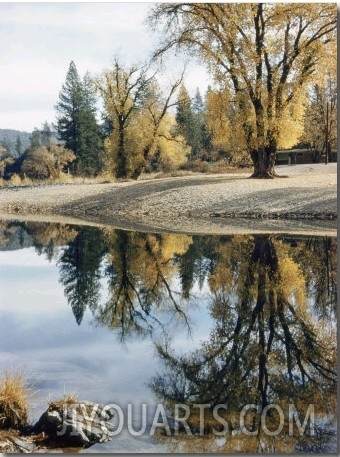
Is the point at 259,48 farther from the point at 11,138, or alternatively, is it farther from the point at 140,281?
the point at 140,281

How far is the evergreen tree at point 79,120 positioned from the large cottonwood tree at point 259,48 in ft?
5.57

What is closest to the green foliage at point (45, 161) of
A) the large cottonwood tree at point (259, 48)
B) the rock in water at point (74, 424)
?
the large cottonwood tree at point (259, 48)

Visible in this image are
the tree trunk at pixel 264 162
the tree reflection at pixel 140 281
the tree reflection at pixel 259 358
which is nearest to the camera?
the tree reflection at pixel 259 358

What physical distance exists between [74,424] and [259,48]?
31.3 ft

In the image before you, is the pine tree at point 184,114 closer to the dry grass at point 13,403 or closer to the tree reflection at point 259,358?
the tree reflection at point 259,358

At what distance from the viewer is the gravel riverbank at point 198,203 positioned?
33.3 feet

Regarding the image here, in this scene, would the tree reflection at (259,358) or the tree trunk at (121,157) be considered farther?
the tree trunk at (121,157)

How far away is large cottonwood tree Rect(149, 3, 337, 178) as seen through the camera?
971 centimetres

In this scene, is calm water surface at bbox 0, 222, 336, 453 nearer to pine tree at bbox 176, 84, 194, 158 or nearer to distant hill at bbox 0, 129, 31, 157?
distant hill at bbox 0, 129, 31, 157

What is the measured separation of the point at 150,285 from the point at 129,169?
3.99 meters

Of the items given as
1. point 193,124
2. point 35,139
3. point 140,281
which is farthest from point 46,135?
point 193,124

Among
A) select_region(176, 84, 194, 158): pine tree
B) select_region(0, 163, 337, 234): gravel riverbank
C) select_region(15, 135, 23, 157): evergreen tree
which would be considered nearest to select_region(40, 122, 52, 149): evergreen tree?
select_region(15, 135, 23, 157): evergreen tree

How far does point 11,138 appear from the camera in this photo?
7289mm

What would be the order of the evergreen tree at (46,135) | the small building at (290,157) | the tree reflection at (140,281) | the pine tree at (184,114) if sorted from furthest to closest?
the small building at (290,157)
the pine tree at (184,114)
the evergreen tree at (46,135)
the tree reflection at (140,281)
